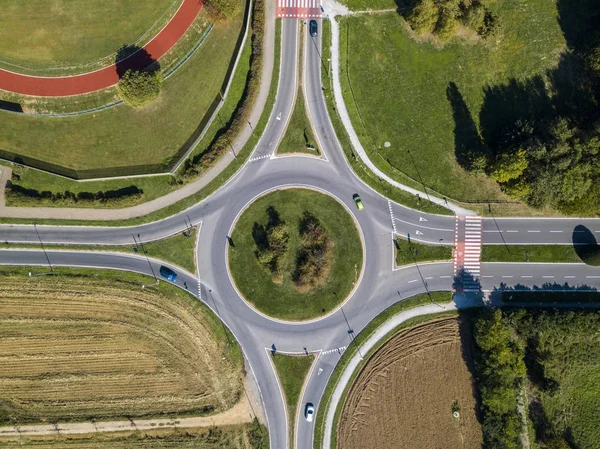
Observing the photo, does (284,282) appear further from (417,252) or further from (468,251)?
(468,251)

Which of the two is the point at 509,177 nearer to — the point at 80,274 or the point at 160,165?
the point at 160,165

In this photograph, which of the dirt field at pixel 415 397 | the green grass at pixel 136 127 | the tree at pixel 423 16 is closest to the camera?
the tree at pixel 423 16

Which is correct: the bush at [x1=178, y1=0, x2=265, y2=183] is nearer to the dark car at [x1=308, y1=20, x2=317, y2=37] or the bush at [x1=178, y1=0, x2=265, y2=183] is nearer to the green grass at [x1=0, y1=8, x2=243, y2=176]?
the green grass at [x1=0, y1=8, x2=243, y2=176]

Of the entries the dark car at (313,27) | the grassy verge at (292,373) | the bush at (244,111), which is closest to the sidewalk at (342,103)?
the dark car at (313,27)

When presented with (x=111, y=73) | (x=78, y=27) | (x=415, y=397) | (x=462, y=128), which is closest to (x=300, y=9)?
(x=111, y=73)

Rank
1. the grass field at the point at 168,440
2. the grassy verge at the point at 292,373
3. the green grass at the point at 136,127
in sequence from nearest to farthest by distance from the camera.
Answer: the green grass at the point at 136,127 → the grassy verge at the point at 292,373 → the grass field at the point at 168,440

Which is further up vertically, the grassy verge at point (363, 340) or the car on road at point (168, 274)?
the car on road at point (168, 274)

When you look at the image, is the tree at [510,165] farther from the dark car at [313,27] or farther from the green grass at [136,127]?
the green grass at [136,127]
